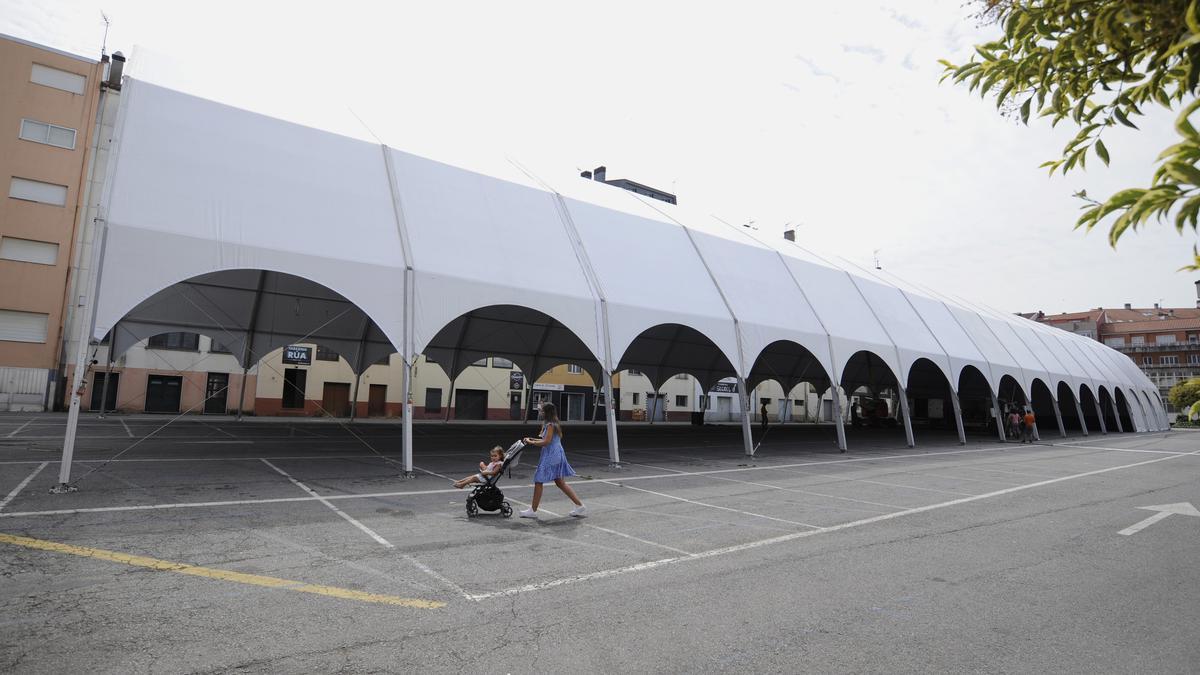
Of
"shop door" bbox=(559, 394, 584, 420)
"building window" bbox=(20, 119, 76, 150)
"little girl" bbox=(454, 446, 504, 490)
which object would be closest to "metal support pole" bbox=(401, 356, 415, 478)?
"little girl" bbox=(454, 446, 504, 490)

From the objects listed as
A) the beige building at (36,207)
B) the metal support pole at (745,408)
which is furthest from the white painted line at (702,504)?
the beige building at (36,207)

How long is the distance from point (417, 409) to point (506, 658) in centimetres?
3556

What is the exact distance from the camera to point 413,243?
11727 mm

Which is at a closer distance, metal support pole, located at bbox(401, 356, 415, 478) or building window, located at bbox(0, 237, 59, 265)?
metal support pole, located at bbox(401, 356, 415, 478)

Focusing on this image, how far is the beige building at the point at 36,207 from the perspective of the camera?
26297mm

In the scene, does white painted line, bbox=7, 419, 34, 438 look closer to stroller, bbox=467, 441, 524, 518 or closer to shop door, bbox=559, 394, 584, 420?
stroller, bbox=467, 441, 524, 518

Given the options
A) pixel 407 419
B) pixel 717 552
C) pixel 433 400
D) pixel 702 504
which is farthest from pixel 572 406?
pixel 717 552

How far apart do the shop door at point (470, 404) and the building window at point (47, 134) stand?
23.0 metres

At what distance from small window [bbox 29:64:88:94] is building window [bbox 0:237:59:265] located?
7.52 metres

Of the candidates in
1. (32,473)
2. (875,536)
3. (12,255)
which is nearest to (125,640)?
(875,536)

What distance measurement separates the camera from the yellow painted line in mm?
4586

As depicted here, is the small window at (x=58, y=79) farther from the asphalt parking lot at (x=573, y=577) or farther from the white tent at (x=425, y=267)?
the asphalt parking lot at (x=573, y=577)

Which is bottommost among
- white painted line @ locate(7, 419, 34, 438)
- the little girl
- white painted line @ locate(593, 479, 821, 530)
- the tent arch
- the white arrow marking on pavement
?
the white arrow marking on pavement

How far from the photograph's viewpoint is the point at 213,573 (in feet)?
16.6
